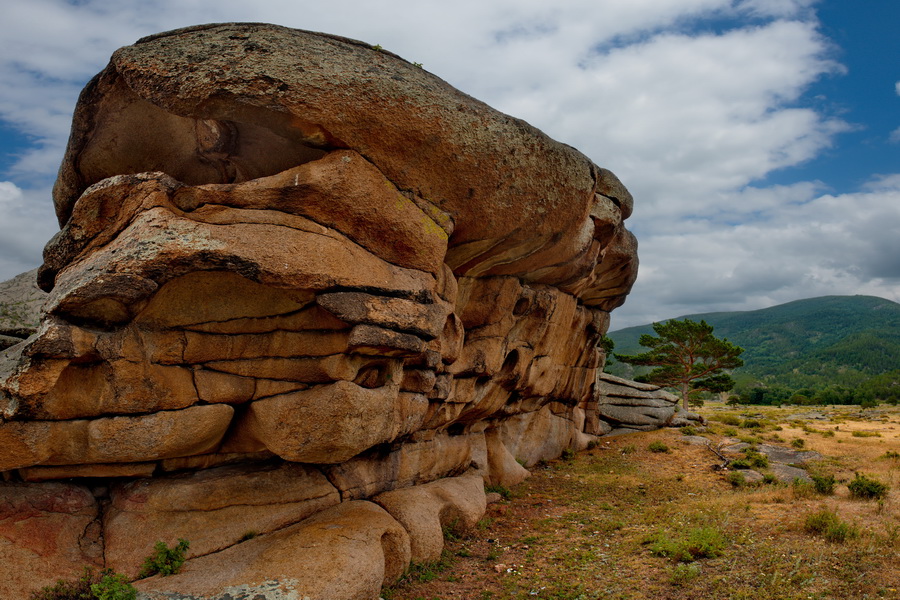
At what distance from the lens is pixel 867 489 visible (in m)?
14.2

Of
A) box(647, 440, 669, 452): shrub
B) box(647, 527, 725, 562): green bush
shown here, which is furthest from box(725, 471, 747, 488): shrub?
box(647, 527, 725, 562): green bush

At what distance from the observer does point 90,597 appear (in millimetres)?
8016

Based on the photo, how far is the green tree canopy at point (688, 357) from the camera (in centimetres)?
4147

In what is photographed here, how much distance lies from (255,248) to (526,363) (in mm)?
12365

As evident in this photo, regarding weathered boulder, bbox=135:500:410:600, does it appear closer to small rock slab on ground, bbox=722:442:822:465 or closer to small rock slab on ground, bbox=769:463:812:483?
Answer: small rock slab on ground, bbox=769:463:812:483

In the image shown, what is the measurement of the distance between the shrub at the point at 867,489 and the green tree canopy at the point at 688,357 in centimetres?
2700

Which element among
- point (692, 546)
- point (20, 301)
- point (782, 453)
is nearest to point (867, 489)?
point (692, 546)

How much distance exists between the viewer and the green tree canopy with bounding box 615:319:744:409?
136ft

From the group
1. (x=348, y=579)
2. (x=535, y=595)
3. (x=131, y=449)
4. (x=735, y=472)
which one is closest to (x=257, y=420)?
(x=131, y=449)

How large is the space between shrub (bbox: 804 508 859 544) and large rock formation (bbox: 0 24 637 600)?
7.87 meters

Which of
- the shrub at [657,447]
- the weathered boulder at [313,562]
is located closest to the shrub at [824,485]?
the shrub at [657,447]

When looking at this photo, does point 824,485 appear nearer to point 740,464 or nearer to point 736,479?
point 736,479

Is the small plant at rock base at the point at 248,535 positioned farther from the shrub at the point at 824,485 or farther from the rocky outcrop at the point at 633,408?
the rocky outcrop at the point at 633,408

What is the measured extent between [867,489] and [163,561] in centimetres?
1631
